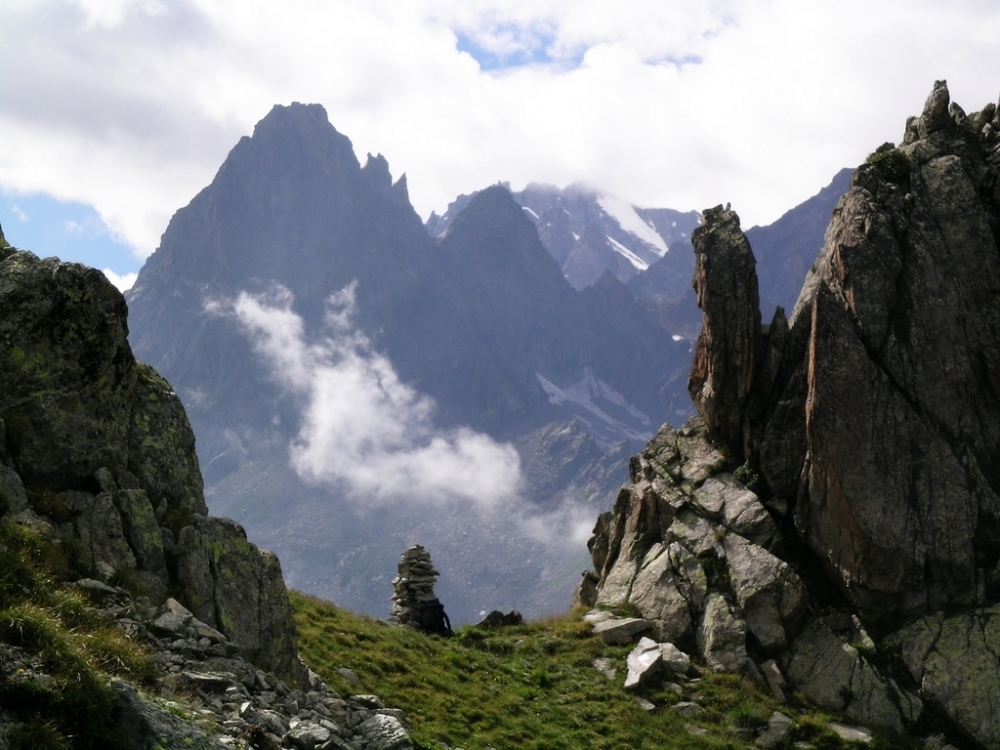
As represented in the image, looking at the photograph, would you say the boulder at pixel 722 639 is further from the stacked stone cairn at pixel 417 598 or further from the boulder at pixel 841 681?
the stacked stone cairn at pixel 417 598

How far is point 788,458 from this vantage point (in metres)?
41.9

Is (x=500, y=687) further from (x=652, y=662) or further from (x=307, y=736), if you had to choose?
(x=307, y=736)

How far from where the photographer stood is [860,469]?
38.6 meters

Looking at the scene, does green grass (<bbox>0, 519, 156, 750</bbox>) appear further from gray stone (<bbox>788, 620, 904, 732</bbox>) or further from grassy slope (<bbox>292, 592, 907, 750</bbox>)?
gray stone (<bbox>788, 620, 904, 732</bbox>)

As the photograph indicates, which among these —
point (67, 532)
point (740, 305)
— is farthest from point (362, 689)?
point (740, 305)

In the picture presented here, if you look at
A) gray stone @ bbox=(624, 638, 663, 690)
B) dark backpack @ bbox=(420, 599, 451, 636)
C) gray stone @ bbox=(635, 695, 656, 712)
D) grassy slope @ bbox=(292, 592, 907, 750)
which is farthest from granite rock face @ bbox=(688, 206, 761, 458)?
dark backpack @ bbox=(420, 599, 451, 636)

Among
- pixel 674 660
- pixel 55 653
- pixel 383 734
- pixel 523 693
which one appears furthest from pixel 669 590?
pixel 55 653

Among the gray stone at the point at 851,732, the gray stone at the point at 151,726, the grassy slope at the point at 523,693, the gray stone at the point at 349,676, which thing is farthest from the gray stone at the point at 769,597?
the gray stone at the point at 151,726

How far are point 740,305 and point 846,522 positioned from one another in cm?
1243

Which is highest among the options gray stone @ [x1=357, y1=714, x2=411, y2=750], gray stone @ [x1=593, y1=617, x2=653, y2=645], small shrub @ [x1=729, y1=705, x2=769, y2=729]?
gray stone @ [x1=593, y1=617, x2=653, y2=645]

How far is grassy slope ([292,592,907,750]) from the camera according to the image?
28.9 m

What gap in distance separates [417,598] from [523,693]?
1343cm

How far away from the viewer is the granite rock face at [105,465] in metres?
19.0

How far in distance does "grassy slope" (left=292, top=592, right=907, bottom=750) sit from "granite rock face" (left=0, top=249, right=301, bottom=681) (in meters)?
7.08
